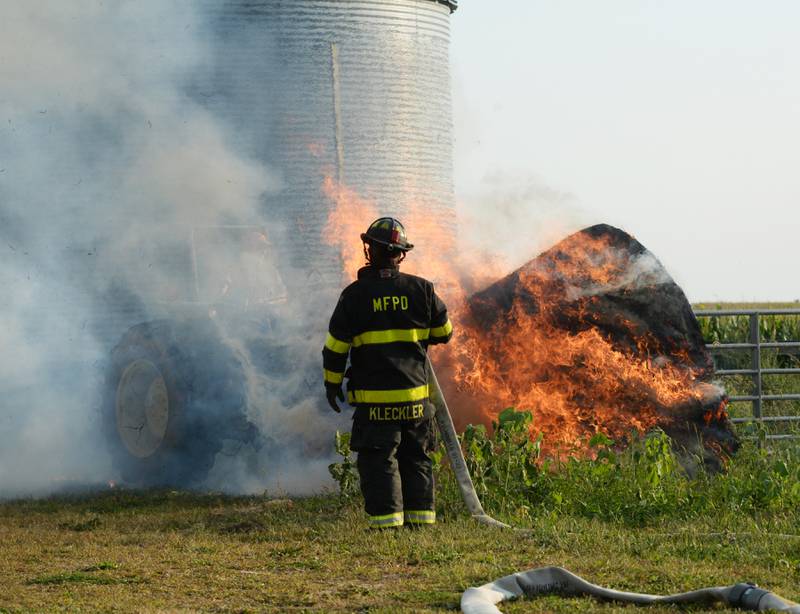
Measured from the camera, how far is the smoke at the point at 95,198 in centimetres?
1355

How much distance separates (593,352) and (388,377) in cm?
296

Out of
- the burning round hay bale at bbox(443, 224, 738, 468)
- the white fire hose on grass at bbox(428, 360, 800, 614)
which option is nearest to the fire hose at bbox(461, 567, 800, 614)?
the white fire hose on grass at bbox(428, 360, 800, 614)

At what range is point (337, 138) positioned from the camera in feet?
45.8

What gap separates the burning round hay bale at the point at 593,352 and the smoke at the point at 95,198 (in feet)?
10.5

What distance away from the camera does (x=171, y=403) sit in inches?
484

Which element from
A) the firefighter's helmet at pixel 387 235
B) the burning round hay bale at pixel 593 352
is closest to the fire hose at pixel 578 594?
the firefighter's helmet at pixel 387 235

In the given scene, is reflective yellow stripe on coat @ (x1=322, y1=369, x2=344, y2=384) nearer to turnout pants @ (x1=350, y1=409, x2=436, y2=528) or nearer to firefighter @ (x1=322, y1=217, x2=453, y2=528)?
firefighter @ (x1=322, y1=217, x2=453, y2=528)

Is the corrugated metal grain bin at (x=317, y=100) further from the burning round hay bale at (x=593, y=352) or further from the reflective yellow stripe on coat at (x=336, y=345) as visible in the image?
the reflective yellow stripe on coat at (x=336, y=345)

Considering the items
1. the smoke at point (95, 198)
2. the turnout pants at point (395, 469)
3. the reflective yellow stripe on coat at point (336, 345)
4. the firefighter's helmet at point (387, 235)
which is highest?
the smoke at point (95, 198)

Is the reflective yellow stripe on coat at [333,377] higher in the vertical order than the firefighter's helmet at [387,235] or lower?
lower

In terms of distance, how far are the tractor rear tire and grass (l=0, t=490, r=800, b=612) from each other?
2.38 m

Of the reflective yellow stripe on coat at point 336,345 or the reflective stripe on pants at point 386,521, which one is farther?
the reflective yellow stripe on coat at point 336,345

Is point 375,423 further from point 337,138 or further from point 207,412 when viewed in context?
point 337,138

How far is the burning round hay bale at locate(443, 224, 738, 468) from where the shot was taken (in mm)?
10656
